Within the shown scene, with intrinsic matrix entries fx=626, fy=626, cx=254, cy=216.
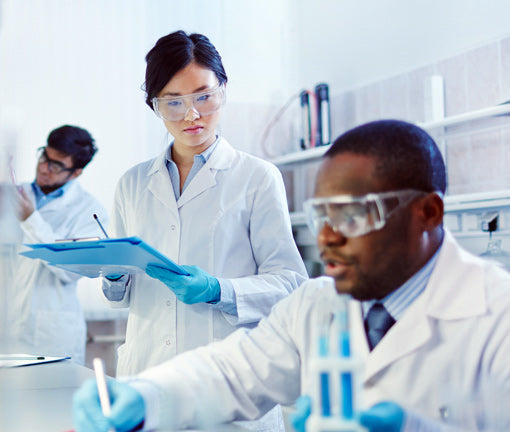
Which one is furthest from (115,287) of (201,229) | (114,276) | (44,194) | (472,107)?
Result: (472,107)

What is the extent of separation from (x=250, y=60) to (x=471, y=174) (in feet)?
4.99

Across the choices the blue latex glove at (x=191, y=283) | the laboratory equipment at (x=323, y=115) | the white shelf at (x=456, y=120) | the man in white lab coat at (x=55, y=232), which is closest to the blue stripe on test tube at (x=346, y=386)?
the blue latex glove at (x=191, y=283)

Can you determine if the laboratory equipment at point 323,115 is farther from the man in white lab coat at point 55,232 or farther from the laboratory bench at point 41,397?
the laboratory bench at point 41,397

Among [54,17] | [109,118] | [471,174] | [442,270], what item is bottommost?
[442,270]

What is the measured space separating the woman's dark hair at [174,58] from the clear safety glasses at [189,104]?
50 mm

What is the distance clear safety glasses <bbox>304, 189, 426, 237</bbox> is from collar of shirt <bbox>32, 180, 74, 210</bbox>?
6.30 feet

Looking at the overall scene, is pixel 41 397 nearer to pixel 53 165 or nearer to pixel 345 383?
pixel 345 383

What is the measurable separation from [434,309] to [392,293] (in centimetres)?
8

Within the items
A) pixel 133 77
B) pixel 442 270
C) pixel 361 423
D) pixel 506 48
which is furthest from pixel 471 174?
pixel 361 423

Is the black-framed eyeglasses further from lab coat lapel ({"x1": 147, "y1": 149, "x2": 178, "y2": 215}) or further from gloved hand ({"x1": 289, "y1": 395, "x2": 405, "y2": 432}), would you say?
gloved hand ({"x1": 289, "y1": 395, "x2": 405, "y2": 432})

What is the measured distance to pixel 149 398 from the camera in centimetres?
100

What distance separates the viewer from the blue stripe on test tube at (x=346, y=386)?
0.64 metres

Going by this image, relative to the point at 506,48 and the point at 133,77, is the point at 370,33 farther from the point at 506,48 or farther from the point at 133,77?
the point at 133,77

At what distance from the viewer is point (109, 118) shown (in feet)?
10.1
